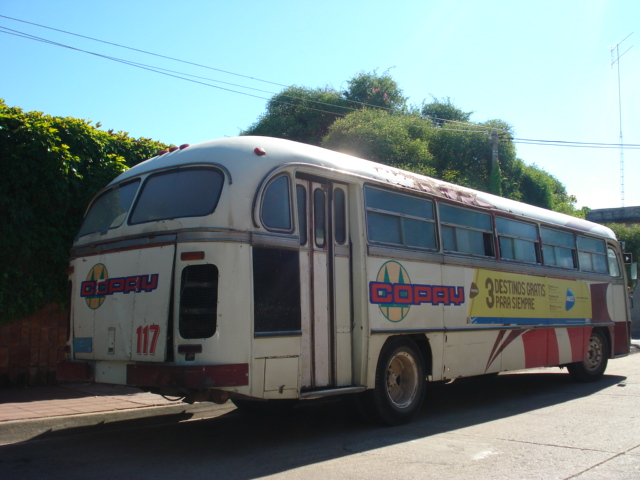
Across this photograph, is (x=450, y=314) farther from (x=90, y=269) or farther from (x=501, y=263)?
(x=90, y=269)

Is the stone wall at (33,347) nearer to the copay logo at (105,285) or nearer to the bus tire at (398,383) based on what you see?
the copay logo at (105,285)

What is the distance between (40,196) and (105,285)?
3.53 m

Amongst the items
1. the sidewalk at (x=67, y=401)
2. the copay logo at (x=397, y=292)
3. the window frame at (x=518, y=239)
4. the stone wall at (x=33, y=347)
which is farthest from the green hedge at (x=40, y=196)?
the window frame at (x=518, y=239)

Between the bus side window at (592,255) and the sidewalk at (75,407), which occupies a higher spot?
the bus side window at (592,255)

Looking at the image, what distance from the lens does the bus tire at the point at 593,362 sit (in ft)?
37.5

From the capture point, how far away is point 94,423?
7.30m

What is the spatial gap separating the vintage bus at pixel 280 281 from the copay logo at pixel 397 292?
0.9 inches

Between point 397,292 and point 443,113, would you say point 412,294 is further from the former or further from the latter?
point 443,113

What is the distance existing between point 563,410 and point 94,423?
19.5 ft

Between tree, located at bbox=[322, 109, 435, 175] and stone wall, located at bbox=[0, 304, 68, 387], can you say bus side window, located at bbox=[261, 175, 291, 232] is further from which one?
tree, located at bbox=[322, 109, 435, 175]

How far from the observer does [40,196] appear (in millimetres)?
9125

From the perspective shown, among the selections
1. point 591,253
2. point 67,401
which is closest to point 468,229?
point 591,253

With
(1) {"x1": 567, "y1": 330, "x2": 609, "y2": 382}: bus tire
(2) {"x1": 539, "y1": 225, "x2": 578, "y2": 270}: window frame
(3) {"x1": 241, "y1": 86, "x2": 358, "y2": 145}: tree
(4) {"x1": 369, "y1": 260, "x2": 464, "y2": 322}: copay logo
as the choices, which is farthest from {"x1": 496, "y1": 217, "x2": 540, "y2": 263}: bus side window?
(3) {"x1": 241, "y1": 86, "x2": 358, "y2": 145}: tree

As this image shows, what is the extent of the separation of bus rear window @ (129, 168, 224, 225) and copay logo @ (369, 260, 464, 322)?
2.10 metres
